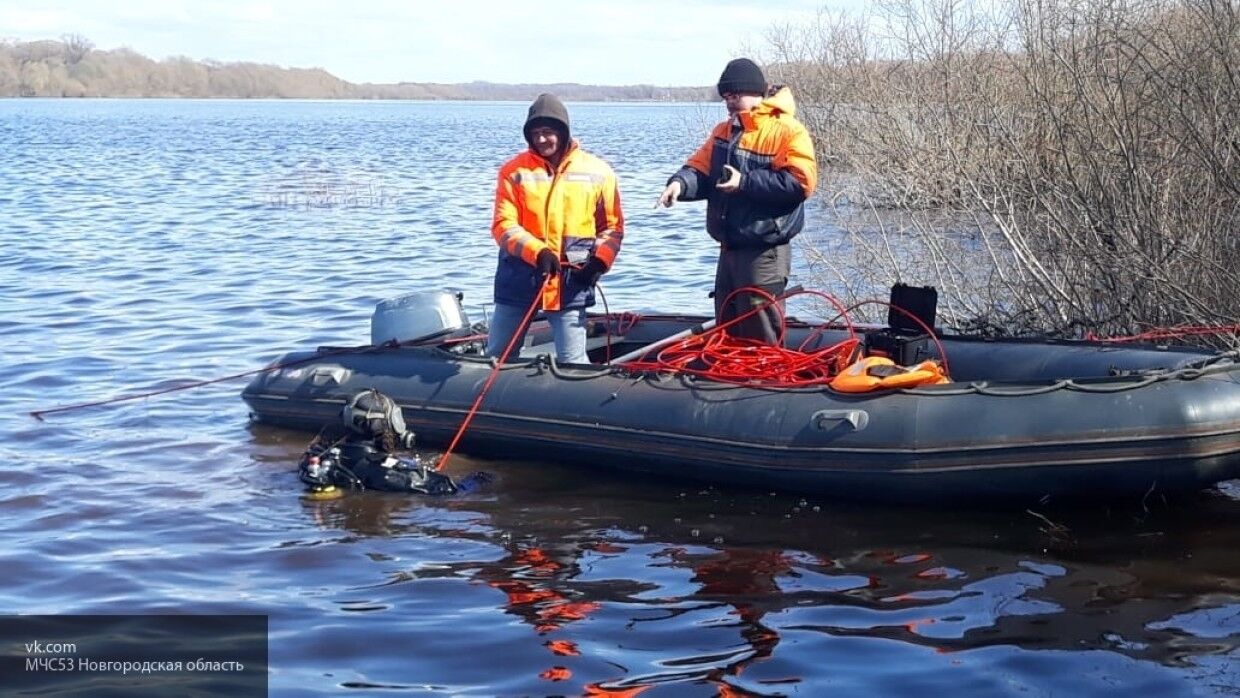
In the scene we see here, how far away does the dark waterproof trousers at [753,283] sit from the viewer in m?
6.72

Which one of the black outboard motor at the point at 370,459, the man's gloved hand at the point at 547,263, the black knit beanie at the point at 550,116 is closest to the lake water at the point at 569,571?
the black outboard motor at the point at 370,459

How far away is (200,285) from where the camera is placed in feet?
41.9

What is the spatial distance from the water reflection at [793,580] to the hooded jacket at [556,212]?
3.37 feet

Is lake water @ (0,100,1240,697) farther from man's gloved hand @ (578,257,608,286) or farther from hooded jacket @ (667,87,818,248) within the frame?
hooded jacket @ (667,87,818,248)

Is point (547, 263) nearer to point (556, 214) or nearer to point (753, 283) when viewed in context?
point (556, 214)

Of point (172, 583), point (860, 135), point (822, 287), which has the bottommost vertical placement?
point (172, 583)

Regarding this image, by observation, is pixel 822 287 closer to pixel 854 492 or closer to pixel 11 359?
pixel 854 492

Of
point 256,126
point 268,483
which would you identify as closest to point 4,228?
point 268,483

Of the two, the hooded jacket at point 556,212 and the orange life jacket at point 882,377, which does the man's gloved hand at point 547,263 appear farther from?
the orange life jacket at point 882,377

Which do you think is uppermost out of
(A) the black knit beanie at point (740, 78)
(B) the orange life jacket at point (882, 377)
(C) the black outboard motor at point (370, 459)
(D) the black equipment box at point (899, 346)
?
(A) the black knit beanie at point (740, 78)

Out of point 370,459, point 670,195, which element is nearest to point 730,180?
point 670,195

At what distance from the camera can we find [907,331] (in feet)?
22.1

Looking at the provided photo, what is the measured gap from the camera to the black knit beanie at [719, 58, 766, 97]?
257 inches

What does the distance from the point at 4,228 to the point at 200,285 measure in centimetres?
558
